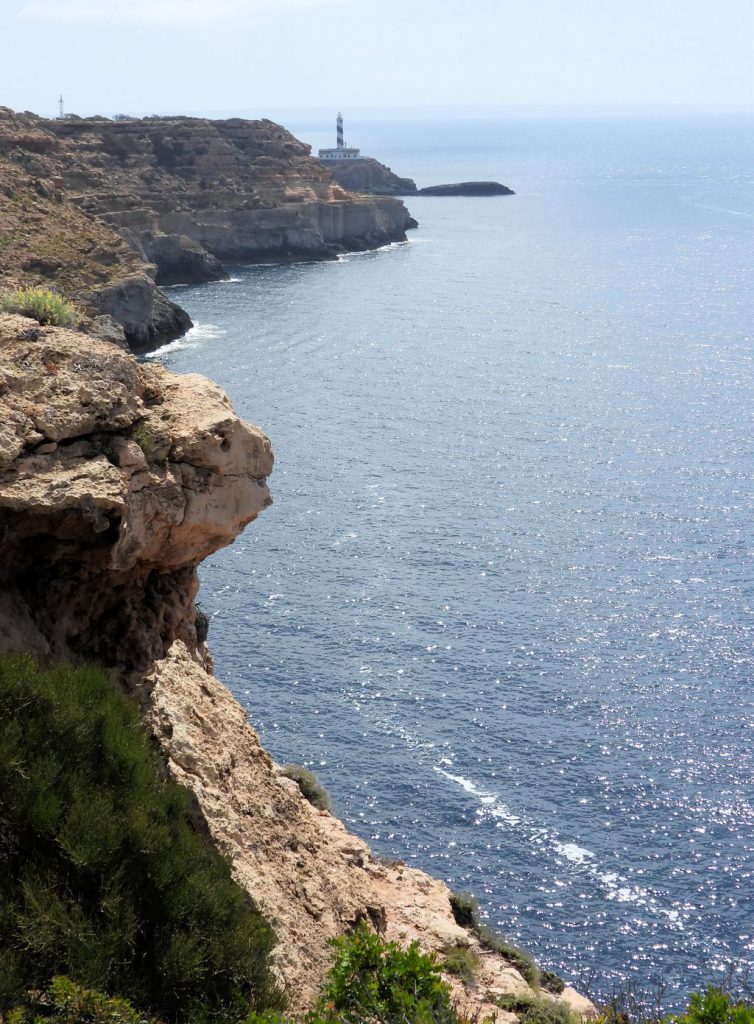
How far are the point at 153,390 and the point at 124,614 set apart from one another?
3489 millimetres

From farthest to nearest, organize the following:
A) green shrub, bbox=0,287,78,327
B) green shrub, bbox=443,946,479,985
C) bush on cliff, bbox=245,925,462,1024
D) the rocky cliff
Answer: the rocky cliff, green shrub, bbox=443,946,479,985, green shrub, bbox=0,287,78,327, bush on cliff, bbox=245,925,462,1024

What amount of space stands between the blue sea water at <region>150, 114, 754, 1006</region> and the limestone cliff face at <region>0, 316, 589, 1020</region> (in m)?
14.7

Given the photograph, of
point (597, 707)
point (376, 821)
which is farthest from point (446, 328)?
point (376, 821)

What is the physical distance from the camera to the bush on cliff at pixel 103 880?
11422 millimetres

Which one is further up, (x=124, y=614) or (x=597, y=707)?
(x=124, y=614)

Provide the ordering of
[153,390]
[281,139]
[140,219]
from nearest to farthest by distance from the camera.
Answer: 1. [153,390]
2. [140,219]
3. [281,139]

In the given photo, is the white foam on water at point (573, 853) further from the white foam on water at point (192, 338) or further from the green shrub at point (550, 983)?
the white foam on water at point (192, 338)

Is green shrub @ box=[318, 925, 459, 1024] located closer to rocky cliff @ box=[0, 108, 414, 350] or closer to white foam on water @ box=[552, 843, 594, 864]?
white foam on water @ box=[552, 843, 594, 864]

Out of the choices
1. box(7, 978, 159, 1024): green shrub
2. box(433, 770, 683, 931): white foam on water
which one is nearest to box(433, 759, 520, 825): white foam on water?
box(433, 770, 683, 931): white foam on water

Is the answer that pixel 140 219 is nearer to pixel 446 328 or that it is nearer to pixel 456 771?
pixel 446 328

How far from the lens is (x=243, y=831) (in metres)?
17.0

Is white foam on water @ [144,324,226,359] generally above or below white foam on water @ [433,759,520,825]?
above

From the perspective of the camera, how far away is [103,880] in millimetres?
11938

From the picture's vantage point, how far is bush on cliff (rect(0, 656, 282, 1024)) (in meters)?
11.4
